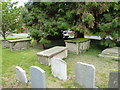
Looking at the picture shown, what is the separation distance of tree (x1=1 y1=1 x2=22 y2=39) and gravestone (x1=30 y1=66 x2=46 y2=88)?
26.1ft

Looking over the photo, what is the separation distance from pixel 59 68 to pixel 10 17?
304 inches

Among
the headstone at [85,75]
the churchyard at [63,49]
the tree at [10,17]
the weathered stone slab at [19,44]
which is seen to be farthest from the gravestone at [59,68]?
the tree at [10,17]

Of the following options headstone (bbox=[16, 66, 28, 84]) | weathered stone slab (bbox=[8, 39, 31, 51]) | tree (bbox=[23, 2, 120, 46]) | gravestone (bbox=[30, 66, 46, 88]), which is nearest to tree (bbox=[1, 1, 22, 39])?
tree (bbox=[23, 2, 120, 46])

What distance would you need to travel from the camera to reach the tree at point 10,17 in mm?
9838

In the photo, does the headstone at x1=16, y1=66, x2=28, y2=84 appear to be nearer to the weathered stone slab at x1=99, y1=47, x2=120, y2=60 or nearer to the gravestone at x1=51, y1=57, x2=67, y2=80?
the gravestone at x1=51, y1=57, x2=67, y2=80

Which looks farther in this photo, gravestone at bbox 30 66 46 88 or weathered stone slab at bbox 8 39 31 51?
weathered stone slab at bbox 8 39 31 51

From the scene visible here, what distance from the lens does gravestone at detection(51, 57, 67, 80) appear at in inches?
154

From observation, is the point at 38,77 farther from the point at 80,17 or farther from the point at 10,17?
the point at 10,17

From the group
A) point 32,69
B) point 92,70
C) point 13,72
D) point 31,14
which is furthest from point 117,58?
point 31,14

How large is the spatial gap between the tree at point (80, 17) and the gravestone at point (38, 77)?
462cm

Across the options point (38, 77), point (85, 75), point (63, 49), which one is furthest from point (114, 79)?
point (63, 49)

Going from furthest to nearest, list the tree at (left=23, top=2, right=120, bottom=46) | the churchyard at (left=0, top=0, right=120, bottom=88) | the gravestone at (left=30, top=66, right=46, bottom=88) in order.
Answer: the tree at (left=23, top=2, right=120, bottom=46) → the churchyard at (left=0, top=0, right=120, bottom=88) → the gravestone at (left=30, top=66, right=46, bottom=88)

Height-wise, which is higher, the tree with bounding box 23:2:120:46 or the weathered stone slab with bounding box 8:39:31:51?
the tree with bounding box 23:2:120:46

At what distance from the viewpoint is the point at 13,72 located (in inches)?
189
